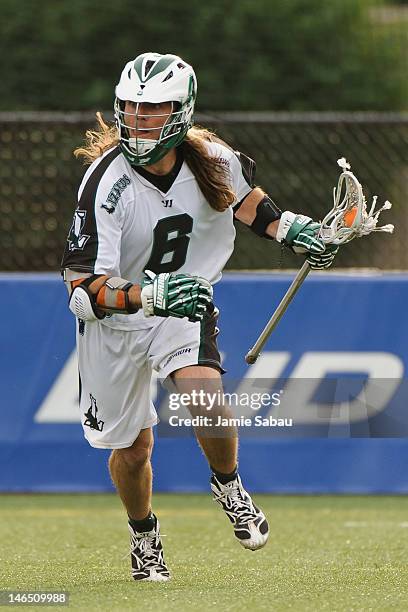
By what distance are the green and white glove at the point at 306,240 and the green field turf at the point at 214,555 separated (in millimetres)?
1312

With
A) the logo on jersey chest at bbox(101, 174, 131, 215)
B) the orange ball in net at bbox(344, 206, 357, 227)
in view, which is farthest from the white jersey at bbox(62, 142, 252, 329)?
the orange ball in net at bbox(344, 206, 357, 227)

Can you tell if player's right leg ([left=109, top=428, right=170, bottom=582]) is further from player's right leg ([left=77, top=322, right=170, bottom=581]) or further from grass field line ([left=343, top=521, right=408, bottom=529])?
grass field line ([left=343, top=521, right=408, bottom=529])

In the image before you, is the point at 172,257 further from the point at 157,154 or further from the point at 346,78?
the point at 346,78

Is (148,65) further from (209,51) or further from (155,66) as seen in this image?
(209,51)

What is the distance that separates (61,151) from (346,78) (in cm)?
889

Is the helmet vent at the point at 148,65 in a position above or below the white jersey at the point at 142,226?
above

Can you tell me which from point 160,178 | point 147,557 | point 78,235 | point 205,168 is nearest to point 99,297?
point 78,235

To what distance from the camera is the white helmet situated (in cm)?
628

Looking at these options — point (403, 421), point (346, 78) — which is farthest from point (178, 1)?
point (403, 421)

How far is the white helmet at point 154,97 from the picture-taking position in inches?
247

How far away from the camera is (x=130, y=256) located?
6.51m

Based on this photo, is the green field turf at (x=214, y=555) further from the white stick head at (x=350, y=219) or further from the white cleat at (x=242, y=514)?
the white stick head at (x=350, y=219)

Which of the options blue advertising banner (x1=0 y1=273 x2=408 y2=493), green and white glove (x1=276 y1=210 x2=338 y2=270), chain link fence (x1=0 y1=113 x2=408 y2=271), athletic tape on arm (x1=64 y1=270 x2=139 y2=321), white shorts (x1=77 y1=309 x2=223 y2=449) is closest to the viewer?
athletic tape on arm (x1=64 y1=270 x2=139 y2=321)

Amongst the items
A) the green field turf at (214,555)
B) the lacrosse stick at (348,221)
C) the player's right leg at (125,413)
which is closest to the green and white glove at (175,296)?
the player's right leg at (125,413)
